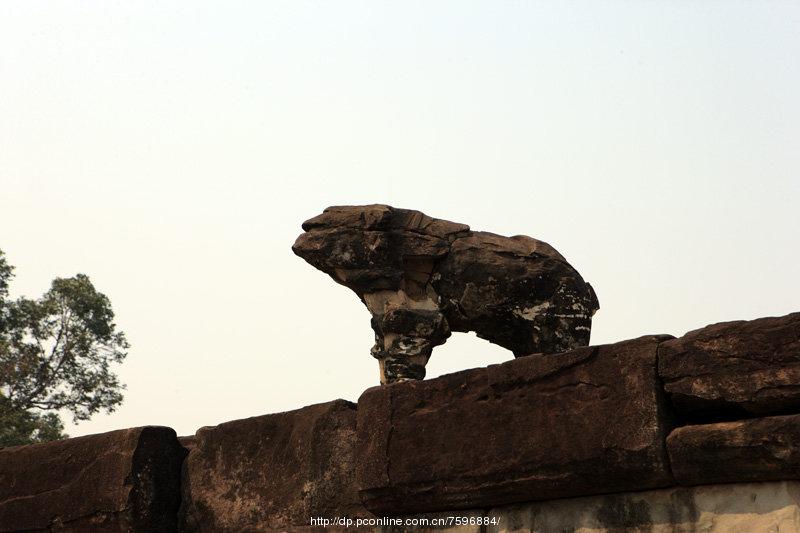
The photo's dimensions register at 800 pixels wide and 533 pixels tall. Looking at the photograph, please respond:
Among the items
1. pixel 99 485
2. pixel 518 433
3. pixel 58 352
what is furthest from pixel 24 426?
pixel 518 433

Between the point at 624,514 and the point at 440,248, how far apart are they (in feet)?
8.07

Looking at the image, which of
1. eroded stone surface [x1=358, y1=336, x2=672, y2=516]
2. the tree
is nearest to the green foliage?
the tree

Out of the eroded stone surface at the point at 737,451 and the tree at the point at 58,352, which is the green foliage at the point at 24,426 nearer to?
the tree at the point at 58,352

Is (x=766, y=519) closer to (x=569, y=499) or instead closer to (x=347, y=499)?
(x=569, y=499)

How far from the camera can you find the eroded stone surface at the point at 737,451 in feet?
14.7

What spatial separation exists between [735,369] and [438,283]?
2.63 m

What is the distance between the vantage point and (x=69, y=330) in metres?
21.5

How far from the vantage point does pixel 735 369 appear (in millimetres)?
4691

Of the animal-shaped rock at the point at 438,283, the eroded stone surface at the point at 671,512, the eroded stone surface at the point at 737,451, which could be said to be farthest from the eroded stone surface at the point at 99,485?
the eroded stone surface at the point at 737,451

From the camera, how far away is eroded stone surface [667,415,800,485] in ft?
14.7

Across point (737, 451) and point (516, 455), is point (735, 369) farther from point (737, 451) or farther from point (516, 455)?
point (516, 455)

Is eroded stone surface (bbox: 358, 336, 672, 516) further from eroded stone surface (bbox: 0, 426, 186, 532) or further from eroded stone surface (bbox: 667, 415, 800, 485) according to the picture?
eroded stone surface (bbox: 0, 426, 186, 532)

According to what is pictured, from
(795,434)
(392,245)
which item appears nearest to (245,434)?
(392,245)

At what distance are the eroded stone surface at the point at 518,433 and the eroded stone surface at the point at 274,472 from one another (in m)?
0.24
